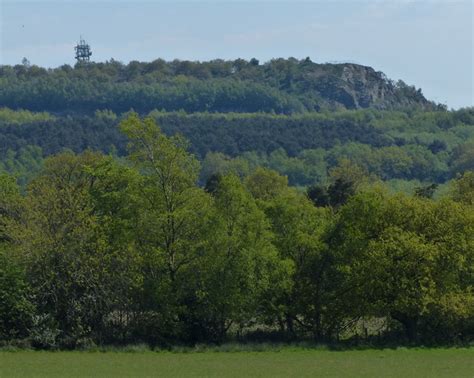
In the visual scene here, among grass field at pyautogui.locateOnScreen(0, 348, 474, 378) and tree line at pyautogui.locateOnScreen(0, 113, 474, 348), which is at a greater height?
tree line at pyautogui.locateOnScreen(0, 113, 474, 348)

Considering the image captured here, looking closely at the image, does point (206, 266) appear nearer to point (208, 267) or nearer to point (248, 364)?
point (208, 267)

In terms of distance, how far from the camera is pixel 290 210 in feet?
200

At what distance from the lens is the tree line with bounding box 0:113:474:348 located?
55688 millimetres

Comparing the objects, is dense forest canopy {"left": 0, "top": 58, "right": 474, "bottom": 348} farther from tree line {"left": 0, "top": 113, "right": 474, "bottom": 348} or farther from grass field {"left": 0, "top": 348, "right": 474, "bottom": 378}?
grass field {"left": 0, "top": 348, "right": 474, "bottom": 378}

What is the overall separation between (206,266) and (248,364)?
10424mm

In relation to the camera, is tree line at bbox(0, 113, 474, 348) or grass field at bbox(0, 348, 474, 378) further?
tree line at bbox(0, 113, 474, 348)

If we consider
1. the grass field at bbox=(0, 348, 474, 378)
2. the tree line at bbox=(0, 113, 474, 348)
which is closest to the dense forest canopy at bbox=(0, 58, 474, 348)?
the tree line at bbox=(0, 113, 474, 348)

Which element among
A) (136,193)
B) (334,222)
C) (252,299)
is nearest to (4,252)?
(136,193)

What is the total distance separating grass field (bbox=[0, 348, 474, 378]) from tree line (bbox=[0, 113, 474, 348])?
3.45m

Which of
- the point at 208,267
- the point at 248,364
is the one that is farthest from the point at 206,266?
the point at 248,364

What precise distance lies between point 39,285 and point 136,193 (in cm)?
677

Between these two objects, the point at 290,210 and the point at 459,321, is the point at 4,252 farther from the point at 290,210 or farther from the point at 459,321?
the point at 459,321

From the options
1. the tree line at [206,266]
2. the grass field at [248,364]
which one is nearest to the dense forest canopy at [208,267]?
the tree line at [206,266]

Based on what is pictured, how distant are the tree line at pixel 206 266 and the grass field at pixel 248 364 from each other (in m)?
3.45
